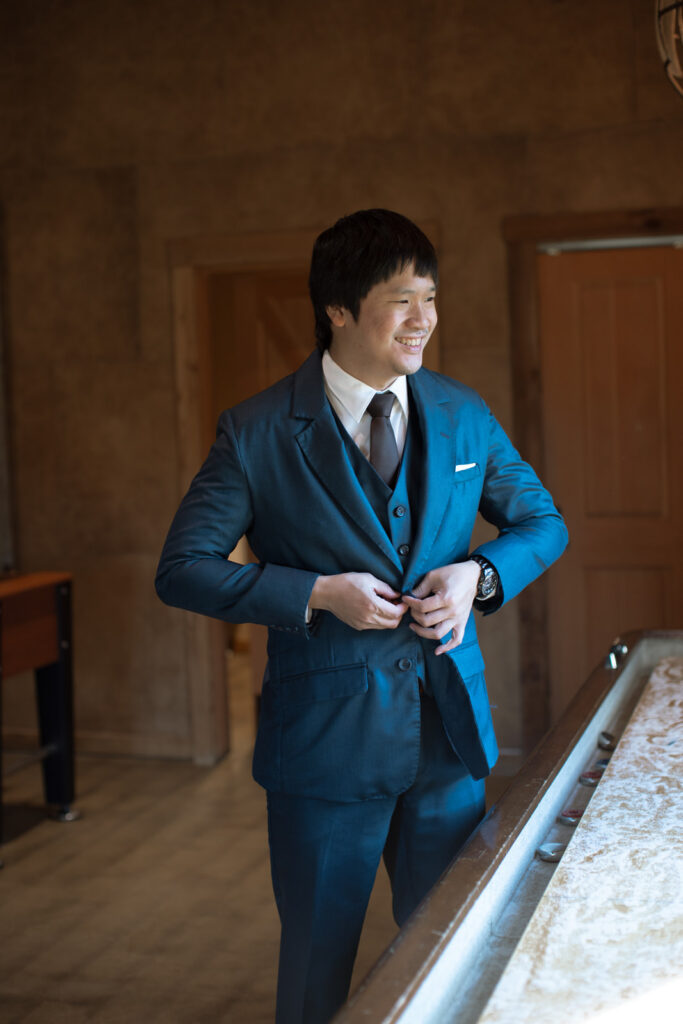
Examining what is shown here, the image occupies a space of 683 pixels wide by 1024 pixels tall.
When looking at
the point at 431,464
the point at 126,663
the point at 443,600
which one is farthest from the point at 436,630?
the point at 126,663

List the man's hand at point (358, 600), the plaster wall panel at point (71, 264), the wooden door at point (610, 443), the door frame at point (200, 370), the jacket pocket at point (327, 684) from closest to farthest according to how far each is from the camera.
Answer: the man's hand at point (358, 600), the jacket pocket at point (327, 684), the wooden door at point (610, 443), the door frame at point (200, 370), the plaster wall panel at point (71, 264)

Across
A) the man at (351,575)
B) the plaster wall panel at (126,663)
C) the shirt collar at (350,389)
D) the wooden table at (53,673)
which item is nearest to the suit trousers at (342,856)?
the man at (351,575)

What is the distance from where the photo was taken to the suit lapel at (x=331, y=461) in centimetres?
157

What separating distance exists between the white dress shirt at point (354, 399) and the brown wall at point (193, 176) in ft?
9.16

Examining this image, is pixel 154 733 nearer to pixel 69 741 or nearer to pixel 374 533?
pixel 69 741

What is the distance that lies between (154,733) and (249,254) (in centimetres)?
231

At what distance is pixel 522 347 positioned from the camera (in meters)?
4.39

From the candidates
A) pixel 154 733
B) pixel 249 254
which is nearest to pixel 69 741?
pixel 154 733

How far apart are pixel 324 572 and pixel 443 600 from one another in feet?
0.69

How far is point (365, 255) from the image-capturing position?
1.55 meters

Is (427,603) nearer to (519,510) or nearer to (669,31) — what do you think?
(519,510)

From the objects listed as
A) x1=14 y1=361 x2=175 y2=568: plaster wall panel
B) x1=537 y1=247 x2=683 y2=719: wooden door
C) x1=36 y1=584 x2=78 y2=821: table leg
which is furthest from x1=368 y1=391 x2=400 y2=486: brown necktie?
x1=14 y1=361 x2=175 y2=568: plaster wall panel

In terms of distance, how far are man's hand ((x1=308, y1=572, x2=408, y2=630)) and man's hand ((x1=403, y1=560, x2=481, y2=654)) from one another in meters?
0.03

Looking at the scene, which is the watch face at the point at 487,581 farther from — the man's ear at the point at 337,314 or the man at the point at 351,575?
the man's ear at the point at 337,314
